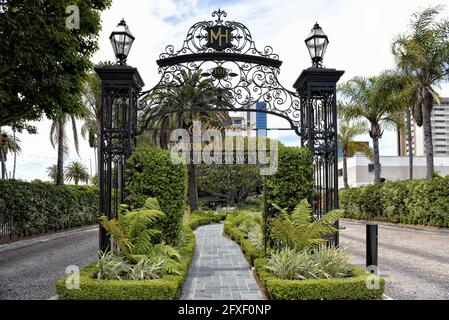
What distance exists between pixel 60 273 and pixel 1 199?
7516 millimetres

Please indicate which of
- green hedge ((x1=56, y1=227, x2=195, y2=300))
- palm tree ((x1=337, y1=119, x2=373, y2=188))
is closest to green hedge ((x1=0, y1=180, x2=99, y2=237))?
green hedge ((x1=56, y1=227, x2=195, y2=300))

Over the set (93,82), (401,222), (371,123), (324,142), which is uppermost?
(93,82)

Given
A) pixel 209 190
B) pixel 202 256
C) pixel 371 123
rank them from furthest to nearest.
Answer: pixel 209 190 → pixel 371 123 → pixel 202 256

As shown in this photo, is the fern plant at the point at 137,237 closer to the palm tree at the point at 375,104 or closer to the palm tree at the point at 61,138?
the palm tree at the point at 61,138

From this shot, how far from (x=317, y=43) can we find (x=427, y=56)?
17.2 m

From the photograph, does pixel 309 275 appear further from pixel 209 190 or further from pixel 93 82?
pixel 209 190

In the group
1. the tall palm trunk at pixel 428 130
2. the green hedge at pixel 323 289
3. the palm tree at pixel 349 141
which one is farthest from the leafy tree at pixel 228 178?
the green hedge at pixel 323 289

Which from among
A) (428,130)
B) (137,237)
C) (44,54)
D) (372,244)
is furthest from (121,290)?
(428,130)

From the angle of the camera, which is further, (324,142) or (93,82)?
(93,82)

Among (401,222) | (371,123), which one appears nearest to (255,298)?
(401,222)

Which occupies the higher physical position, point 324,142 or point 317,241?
point 324,142

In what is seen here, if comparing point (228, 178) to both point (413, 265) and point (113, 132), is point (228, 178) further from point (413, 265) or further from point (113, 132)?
point (113, 132)

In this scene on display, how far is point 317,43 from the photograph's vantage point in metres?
8.31
